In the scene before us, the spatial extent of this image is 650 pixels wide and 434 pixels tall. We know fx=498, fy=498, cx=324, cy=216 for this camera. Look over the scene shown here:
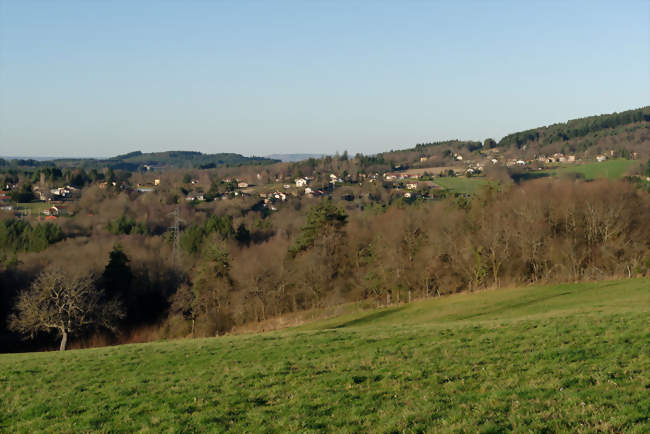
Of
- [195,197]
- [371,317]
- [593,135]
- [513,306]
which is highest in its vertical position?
[593,135]

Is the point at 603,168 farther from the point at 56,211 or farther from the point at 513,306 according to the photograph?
the point at 56,211

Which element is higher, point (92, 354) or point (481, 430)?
point (481, 430)

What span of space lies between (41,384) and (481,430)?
13356mm

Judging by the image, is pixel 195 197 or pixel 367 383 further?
pixel 195 197

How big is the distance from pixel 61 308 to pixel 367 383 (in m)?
35.0

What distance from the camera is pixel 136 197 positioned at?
122062 mm

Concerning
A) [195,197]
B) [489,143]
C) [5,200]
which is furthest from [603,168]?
[5,200]

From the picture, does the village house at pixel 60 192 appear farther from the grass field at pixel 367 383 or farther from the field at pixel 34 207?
the grass field at pixel 367 383

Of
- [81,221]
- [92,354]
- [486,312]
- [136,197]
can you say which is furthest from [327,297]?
[136,197]

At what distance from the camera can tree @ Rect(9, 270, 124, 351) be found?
39.2m

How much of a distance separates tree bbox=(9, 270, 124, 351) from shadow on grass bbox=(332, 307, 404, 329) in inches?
805

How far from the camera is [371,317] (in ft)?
117

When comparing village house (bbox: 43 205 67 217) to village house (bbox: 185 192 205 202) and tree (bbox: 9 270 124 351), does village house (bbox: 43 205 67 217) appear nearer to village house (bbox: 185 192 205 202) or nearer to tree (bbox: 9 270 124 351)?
village house (bbox: 185 192 205 202)

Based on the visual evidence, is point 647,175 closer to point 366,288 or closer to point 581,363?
point 366,288
